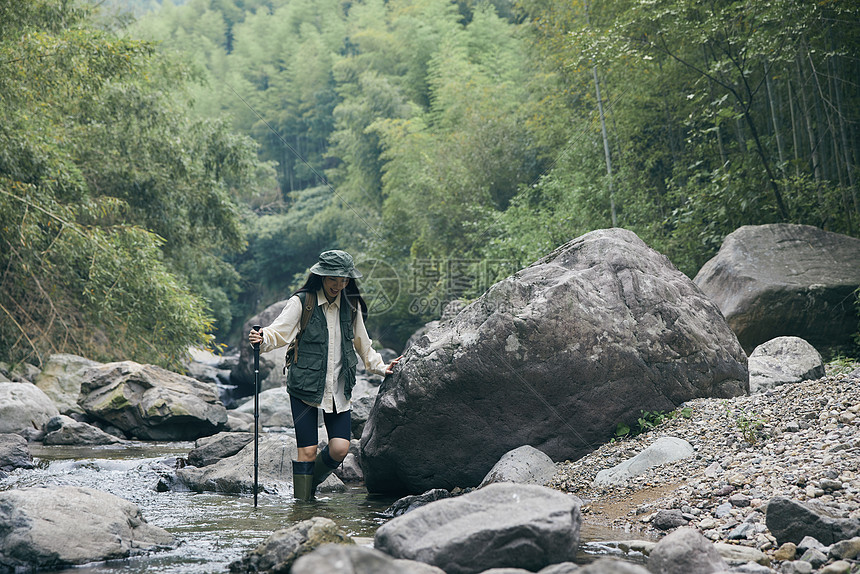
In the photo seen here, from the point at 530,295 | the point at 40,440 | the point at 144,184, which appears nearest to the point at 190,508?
the point at 530,295

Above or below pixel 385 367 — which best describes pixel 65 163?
above

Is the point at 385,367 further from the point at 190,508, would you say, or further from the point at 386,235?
the point at 386,235

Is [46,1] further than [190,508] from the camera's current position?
Yes

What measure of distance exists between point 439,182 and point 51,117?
995 centimetres

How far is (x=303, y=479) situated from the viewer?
479 cm

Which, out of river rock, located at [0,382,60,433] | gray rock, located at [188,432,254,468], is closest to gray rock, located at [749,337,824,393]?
gray rock, located at [188,432,254,468]

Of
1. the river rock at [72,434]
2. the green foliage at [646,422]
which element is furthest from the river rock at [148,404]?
the green foliage at [646,422]

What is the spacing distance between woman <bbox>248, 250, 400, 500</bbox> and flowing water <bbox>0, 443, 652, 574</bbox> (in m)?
0.36

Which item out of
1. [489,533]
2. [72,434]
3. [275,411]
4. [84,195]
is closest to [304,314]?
[489,533]

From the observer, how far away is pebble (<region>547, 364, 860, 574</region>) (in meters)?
3.51

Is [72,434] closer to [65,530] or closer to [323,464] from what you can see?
[323,464]

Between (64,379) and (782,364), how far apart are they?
31.5ft

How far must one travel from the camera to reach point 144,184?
1485cm

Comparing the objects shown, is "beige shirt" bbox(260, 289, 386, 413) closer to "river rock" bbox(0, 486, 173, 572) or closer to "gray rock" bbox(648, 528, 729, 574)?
"river rock" bbox(0, 486, 173, 572)
